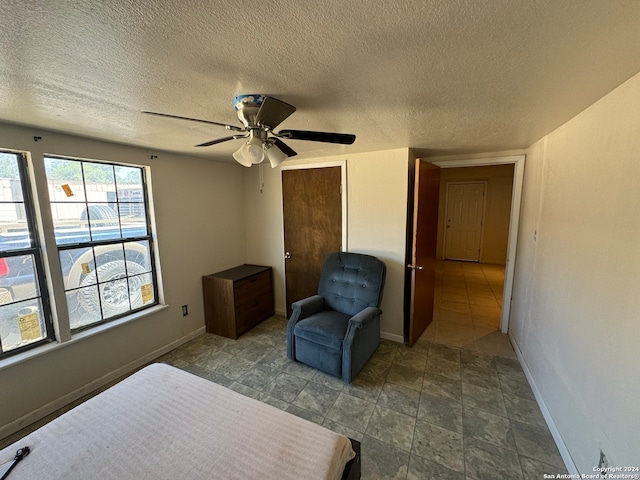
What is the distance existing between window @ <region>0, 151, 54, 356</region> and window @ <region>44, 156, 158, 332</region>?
14 cm

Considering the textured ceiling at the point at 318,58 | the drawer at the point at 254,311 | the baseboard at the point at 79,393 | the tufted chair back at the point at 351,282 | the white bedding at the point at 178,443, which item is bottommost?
the baseboard at the point at 79,393

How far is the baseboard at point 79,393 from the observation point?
1.83 m

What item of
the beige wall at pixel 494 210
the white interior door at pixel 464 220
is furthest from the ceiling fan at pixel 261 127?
the white interior door at pixel 464 220

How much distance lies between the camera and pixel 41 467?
1.05 metres

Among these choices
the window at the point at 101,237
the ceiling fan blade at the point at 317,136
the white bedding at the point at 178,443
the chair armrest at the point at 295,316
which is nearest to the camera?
the white bedding at the point at 178,443

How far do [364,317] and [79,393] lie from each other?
245 cm

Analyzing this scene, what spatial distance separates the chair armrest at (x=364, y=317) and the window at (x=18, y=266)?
2427 mm

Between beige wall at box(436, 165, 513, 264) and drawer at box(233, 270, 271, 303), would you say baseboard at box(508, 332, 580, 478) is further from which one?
beige wall at box(436, 165, 513, 264)

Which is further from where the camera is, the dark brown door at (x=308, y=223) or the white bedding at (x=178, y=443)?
the dark brown door at (x=308, y=223)

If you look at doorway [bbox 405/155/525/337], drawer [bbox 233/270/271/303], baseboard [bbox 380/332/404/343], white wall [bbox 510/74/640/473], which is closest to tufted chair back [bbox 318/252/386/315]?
doorway [bbox 405/155/525/337]

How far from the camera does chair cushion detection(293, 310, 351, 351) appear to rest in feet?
7.46

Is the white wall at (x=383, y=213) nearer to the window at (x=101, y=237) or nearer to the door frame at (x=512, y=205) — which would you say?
the door frame at (x=512, y=205)

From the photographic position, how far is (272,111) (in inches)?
51.1

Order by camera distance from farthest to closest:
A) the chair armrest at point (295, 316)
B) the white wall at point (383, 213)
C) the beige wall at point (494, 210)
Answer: the beige wall at point (494, 210)
the white wall at point (383, 213)
the chair armrest at point (295, 316)
